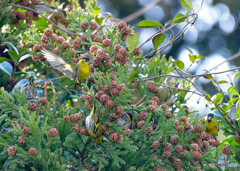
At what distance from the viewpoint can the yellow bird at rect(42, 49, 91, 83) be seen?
1.03 m

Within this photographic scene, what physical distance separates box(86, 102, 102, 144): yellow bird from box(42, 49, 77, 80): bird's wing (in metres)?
0.32

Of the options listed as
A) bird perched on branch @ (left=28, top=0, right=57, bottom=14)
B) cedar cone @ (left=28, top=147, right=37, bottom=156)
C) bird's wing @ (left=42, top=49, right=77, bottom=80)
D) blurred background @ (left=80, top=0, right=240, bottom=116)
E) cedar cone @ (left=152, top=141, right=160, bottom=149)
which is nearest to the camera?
cedar cone @ (left=28, top=147, right=37, bottom=156)

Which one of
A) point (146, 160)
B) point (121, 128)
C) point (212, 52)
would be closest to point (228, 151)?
point (146, 160)

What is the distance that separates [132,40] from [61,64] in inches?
12.1

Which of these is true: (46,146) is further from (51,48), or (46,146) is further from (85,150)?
(51,48)

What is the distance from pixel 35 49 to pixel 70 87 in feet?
1.08

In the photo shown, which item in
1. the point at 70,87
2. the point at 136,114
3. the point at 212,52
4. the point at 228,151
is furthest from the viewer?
the point at 212,52

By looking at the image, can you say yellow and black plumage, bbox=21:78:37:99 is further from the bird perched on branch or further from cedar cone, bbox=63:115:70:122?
the bird perched on branch

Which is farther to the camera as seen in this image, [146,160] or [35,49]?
[35,49]

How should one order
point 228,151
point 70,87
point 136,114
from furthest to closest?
point 70,87 < point 228,151 < point 136,114

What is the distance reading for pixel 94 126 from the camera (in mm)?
785

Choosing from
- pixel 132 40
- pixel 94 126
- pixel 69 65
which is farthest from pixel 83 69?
pixel 94 126

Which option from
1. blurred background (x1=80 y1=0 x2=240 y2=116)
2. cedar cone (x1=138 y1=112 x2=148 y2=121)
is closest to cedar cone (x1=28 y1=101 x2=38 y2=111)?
cedar cone (x1=138 y1=112 x2=148 y2=121)

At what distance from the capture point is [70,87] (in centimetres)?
135
